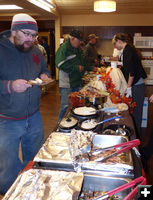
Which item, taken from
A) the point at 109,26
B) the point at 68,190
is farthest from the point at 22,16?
the point at 109,26

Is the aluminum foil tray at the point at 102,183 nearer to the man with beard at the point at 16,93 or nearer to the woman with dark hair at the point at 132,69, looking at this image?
the man with beard at the point at 16,93

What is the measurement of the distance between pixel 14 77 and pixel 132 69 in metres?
1.69

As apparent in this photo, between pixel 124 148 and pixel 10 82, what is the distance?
833mm

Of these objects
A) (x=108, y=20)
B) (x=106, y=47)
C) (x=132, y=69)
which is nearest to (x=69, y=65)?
(x=132, y=69)

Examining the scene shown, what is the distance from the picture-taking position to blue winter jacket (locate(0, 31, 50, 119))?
1.37 metres

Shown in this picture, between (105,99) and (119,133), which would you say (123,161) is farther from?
(105,99)

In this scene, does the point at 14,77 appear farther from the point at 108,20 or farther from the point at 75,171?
the point at 108,20

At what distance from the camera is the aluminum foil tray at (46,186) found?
795mm

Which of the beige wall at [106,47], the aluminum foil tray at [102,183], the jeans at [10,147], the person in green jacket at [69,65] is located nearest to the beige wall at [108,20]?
the beige wall at [106,47]

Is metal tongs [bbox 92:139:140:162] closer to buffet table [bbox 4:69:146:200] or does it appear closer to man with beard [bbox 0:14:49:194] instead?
buffet table [bbox 4:69:146:200]

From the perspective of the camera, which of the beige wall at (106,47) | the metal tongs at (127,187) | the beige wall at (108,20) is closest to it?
the metal tongs at (127,187)

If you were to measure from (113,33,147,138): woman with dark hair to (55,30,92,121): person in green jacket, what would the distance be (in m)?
0.58

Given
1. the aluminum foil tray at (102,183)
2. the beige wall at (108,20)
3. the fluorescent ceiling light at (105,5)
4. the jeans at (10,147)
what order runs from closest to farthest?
the aluminum foil tray at (102,183)
the jeans at (10,147)
the fluorescent ceiling light at (105,5)
the beige wall at (108,20)

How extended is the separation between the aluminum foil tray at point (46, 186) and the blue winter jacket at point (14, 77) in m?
0.63
